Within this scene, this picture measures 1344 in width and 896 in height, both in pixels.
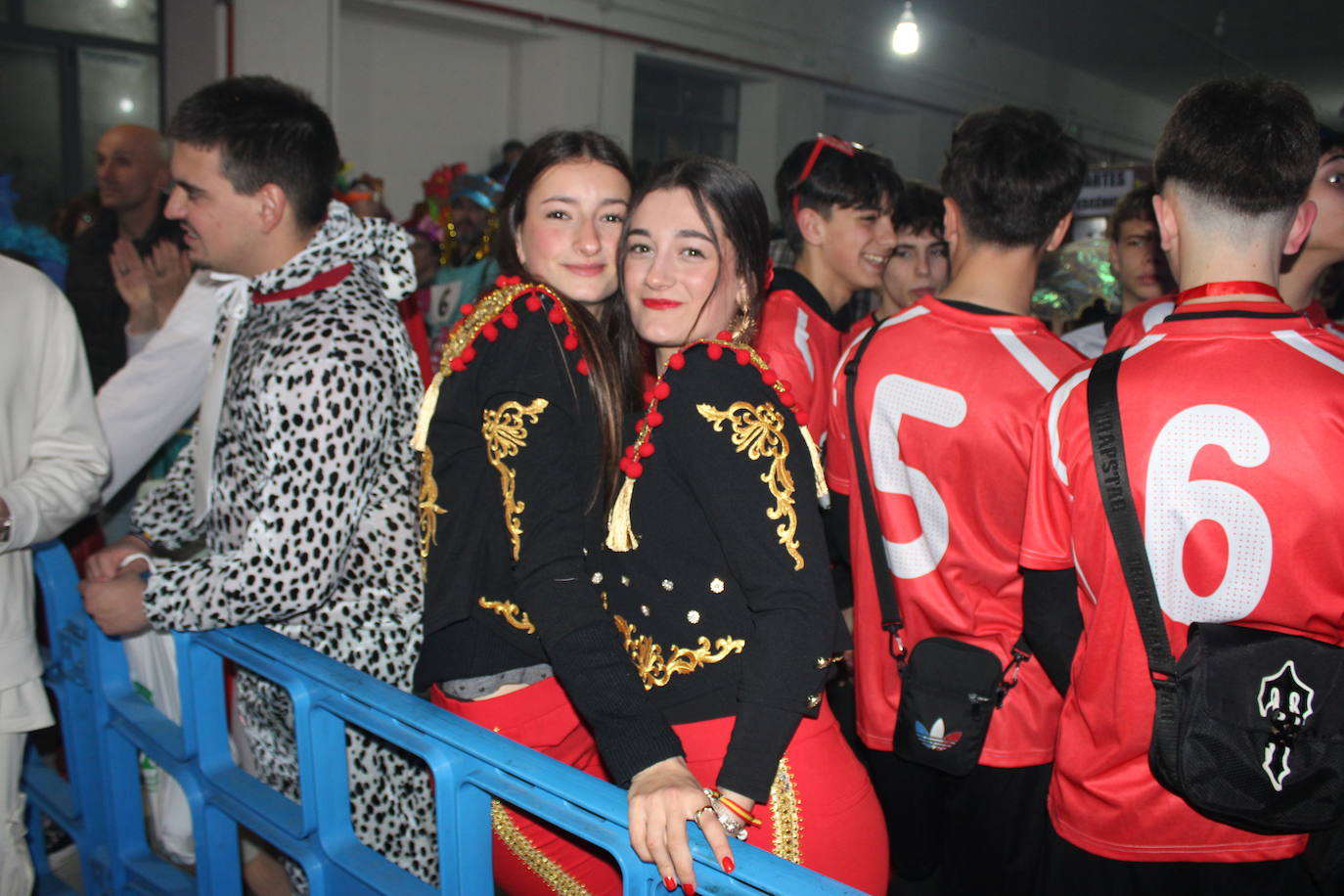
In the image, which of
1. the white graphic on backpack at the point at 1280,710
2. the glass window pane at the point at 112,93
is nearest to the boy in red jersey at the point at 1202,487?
the white graphic on backpack at the point at 1280,710

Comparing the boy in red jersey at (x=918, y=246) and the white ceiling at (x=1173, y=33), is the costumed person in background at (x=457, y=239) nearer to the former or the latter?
the boy in red jersey at (x=918, y=246)

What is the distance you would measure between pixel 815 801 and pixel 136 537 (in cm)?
167

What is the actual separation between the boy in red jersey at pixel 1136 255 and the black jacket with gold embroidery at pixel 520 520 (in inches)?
94.6

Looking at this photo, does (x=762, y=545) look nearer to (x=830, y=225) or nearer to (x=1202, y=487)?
(x=1202, y=487)

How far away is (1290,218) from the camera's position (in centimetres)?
151

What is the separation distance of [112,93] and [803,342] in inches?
277

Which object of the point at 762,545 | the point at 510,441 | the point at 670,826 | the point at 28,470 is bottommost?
the point at 670,826

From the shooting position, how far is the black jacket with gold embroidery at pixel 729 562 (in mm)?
1217

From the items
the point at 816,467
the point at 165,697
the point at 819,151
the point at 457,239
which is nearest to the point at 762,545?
the point at 816,467

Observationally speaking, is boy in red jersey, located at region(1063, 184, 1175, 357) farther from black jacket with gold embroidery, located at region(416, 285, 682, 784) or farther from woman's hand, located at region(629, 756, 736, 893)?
woman's hand, located at region(629, 756, 736, 893)

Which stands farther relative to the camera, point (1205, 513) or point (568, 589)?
point (1205, 513)

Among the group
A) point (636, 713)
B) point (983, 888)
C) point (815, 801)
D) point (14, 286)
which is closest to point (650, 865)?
point (636, 713)

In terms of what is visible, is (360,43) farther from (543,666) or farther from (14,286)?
(543,666)

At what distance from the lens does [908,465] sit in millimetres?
1961
